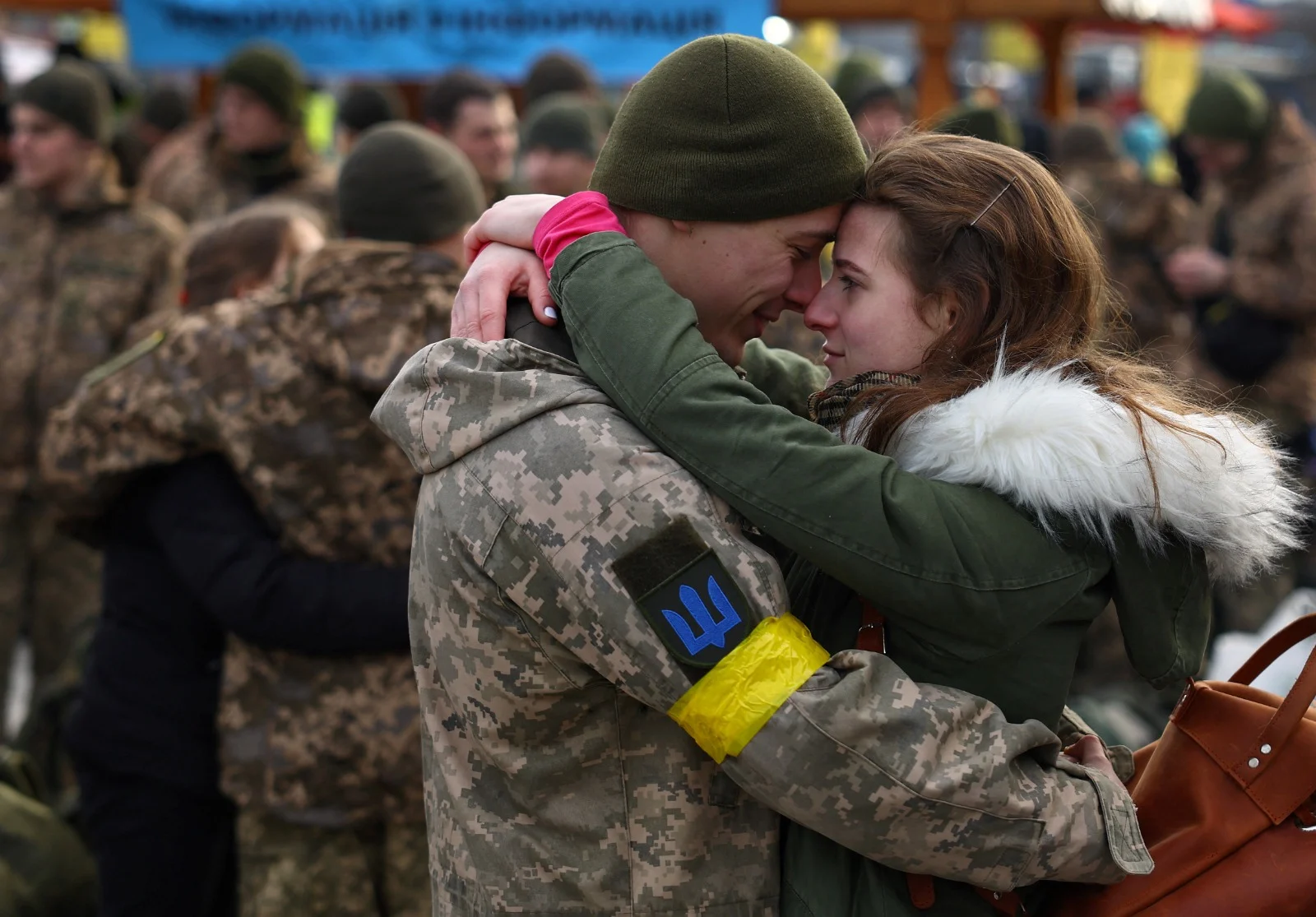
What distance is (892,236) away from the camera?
1.81 meters

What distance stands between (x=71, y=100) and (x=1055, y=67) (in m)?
6.60

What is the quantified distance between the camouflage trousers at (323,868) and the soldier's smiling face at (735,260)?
64.3 inches

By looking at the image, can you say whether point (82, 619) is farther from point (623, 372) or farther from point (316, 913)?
point (623, 372)

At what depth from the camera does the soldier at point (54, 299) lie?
16.9 ft

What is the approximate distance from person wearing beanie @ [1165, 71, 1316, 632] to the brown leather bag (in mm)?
3925

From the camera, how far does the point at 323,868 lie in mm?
2977

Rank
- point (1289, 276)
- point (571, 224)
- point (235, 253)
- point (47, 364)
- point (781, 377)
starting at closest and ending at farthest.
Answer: point (571, 224)
point (781, 377)
point (235, 253)
point (47, 364)
point (1289, 276)

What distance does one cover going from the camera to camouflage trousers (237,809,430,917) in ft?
9.77

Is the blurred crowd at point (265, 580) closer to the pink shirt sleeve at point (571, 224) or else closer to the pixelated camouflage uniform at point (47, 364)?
the pink shirt sleeve at point (571, 224)

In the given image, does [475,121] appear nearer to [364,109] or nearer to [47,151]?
[364,109]

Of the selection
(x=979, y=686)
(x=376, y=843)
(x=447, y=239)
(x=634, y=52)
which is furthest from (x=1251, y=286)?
(x=979, y=686)

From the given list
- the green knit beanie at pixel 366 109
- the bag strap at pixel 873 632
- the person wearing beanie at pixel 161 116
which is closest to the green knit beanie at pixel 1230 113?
the green knit beanie at pixel 366 109

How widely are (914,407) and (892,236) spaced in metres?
0.26

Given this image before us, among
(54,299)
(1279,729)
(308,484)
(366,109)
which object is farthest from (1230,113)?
(1279,729)
